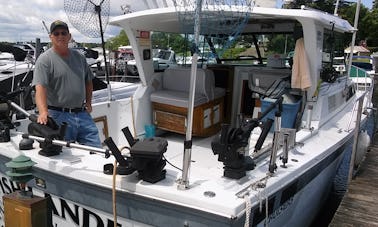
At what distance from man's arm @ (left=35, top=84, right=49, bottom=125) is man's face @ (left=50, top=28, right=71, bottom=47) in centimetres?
42

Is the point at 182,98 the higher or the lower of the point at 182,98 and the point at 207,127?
the higher

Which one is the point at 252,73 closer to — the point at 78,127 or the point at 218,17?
the point at 218,17

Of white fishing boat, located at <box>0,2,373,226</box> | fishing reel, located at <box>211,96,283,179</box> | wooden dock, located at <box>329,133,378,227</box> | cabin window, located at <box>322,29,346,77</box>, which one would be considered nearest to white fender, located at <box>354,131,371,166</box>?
wooden dock, located at <box>329,133,378,227</box>

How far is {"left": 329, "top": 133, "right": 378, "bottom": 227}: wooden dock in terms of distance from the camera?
3928 millimetres

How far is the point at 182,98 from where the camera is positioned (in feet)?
15.9

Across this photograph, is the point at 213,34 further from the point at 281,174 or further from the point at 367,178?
the point at 367,178

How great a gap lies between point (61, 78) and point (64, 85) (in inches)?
2.7

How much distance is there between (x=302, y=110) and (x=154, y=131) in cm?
200

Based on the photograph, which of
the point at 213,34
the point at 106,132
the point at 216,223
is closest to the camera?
the point at 216,223

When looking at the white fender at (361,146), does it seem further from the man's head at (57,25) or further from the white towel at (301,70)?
the man's head at (57,25)

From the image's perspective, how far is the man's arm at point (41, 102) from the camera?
3.04 metres

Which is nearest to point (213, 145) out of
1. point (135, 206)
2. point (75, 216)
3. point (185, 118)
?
point (135, 206)

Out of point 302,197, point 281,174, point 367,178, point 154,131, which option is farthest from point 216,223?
point 367,178

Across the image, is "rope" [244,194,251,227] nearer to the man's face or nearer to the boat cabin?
the boat cabin
